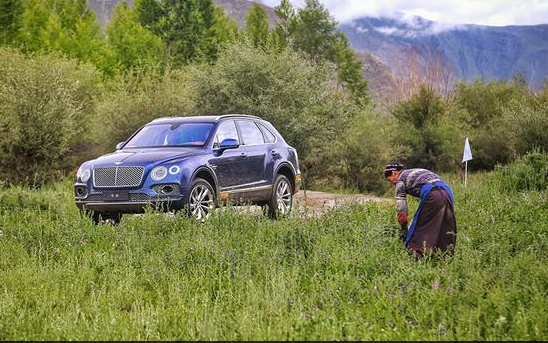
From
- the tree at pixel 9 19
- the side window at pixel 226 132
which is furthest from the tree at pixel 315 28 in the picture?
the side window at pixel 226 132

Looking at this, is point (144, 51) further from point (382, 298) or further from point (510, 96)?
point (382, 298)

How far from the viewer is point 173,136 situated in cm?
1124

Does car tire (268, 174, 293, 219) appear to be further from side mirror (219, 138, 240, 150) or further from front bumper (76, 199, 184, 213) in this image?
front bumper (76, 199, 184, 213)

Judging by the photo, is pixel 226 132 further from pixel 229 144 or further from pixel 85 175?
pixel 85 175

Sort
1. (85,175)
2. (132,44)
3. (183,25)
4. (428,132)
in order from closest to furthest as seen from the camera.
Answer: (85,175)
(428,132)
(132,44)
(183,25)

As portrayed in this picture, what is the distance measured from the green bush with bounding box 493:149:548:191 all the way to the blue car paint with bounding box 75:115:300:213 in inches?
222

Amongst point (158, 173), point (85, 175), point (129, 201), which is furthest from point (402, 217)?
point (85, 175)

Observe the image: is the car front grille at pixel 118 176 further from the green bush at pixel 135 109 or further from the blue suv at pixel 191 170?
the green bush at pixel 135 109

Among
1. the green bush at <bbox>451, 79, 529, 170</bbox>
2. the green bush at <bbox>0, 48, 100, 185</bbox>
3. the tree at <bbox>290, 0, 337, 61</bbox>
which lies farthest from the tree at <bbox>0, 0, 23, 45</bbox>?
the green bush at <bbox>451, 79, 529, 170</bbox>

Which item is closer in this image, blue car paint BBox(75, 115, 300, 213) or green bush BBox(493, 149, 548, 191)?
blue car paint BBox(75, 115, 300, 213)

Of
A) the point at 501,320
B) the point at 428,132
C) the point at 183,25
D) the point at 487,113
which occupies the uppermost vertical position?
the point at 183,25

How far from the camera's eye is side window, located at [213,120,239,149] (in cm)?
1114

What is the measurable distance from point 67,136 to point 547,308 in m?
16.7

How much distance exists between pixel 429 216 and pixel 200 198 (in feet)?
13.1
